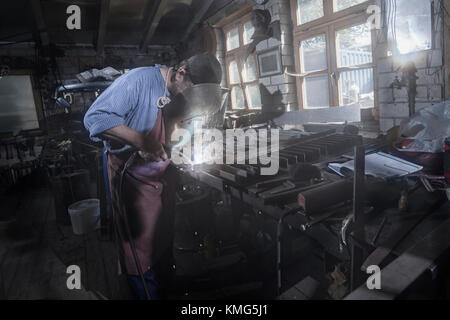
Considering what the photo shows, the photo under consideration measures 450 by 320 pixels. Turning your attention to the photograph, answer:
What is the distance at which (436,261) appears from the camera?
1.20 meters

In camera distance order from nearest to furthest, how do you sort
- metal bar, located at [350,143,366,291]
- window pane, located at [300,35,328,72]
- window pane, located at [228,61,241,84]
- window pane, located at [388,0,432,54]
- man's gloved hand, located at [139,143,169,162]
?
metal bar, located at [350,143,366,291]
man's gloved hand, located at [139,143,169,162]
window pane, located at [388,0,432,54]
window pane, located at [300,35,328,72]
window pane, located at [228,61,241,84]

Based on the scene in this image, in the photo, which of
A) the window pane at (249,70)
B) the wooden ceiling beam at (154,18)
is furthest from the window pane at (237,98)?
the wooden ceiling beam at (154,18)

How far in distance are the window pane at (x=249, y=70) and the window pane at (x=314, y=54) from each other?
1.34m

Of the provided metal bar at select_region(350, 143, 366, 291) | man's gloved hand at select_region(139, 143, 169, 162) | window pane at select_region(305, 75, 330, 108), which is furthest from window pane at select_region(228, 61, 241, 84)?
metal bar at select_region(350, 143, 366, 291)

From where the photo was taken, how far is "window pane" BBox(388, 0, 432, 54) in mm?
3074

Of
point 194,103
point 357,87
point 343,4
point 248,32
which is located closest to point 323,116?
point 357,87

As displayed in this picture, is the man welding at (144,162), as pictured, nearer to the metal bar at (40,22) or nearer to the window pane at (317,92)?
the window pane at (317,92)

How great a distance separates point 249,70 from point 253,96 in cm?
58

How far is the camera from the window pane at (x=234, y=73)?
7045 millimetres

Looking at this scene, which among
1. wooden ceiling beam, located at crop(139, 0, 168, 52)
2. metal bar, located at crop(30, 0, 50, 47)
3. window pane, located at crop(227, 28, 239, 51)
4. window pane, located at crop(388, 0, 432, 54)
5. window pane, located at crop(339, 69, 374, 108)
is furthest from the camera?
wooden ceiling beam, located at crop(139, 0, 168, 52)

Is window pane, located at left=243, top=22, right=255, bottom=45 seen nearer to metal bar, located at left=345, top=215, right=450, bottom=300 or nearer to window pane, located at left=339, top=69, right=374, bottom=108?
window pane, located at left=339, top=69, right=374, bottom=108

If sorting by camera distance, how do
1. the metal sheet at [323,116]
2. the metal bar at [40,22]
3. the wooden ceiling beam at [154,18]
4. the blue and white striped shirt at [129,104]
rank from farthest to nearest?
the wooden ceiling beam at [154,18] → the metal bar at [40,22] → the metal sheet at [323,116] → the blue and white striped shirt at [129,104]

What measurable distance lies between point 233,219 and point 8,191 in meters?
5.63

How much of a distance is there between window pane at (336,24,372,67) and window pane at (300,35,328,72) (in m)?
0.29
